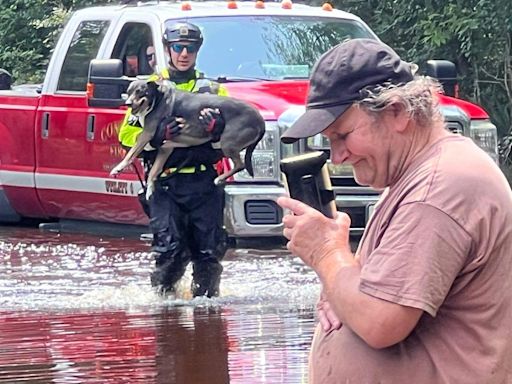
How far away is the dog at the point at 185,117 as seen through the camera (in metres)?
8.04

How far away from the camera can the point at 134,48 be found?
11125mm

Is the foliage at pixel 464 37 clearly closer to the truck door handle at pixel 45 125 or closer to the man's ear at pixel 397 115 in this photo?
the truck door handle at pixel 45 125

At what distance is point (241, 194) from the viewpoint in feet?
32.5

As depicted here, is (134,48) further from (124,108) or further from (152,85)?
(152,85)

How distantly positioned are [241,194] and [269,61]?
1.42m

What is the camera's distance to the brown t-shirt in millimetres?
2895

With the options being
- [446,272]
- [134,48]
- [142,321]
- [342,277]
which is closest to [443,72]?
[134,48]

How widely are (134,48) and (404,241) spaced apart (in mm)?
8427

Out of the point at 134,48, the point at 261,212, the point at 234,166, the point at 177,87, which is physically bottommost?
the point at 261,212

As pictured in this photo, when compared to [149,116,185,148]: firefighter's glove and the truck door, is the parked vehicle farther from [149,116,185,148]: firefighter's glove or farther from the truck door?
[149,116,185,148]: firefighter's glove

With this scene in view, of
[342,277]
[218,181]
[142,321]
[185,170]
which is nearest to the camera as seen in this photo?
[342,277]

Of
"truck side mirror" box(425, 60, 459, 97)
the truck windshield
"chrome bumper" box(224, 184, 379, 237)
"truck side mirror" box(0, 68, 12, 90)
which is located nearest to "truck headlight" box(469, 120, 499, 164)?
"truck side mirror" box(425, 60, 459, 97)

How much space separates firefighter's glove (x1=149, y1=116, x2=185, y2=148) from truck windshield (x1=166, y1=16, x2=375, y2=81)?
94.9 inches

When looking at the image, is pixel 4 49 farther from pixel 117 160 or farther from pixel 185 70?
pixel 185 70
